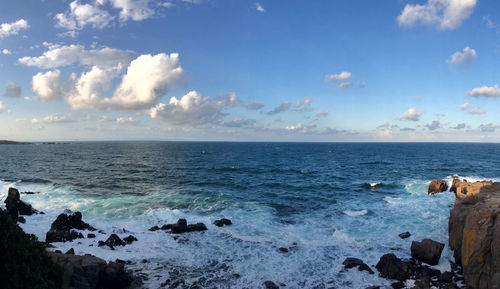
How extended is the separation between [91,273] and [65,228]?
13409 millimetres

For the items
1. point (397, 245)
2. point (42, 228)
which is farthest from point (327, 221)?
point (42, 228)

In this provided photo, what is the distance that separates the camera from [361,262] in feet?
66.4

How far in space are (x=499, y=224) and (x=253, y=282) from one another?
675 inches

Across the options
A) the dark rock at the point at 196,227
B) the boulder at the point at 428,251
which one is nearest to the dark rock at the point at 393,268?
the boulder at the point at 428,251

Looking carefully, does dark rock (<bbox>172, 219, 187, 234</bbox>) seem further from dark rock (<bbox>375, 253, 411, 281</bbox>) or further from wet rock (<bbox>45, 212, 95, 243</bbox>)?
dark rock (<bbox>375, 253, 411, 281</bbox>)

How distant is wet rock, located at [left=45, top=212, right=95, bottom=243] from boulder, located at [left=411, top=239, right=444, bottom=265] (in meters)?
31.1

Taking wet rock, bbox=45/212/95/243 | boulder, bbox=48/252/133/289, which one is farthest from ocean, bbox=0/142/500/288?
boulder, bbox=48/252/133/289

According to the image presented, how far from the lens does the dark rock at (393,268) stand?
60.2 ft

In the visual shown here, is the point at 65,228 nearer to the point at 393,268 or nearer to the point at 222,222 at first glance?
the point at 222,222

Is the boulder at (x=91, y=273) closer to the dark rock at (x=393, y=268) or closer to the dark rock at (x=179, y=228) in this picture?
the dark rock at (x=179, y=228)

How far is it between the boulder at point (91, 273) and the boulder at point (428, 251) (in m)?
22.6

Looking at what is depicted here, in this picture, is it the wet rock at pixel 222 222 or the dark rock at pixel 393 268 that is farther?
the wet rock at pixel 222 222

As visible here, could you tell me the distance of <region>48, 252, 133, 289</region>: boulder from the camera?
15.4 metres

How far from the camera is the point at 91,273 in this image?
16438 mm
